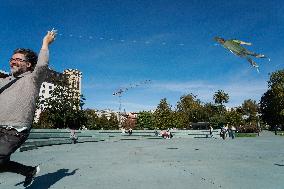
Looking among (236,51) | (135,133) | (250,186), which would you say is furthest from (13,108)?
(135,133)

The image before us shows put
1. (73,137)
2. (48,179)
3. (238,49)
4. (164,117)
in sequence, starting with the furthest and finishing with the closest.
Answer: (164,117) → (73,137) → (48,179) → (238,49)

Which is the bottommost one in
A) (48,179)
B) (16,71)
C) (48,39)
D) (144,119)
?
(48,179)

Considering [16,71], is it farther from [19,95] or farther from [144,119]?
[144,119]

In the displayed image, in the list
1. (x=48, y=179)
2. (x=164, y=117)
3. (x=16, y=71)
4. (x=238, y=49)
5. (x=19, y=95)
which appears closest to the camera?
(x=19, y=95)

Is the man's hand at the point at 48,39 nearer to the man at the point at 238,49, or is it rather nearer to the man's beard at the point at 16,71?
the man's beard at the point at 16,71

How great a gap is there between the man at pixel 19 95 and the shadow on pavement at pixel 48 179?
2062 mm

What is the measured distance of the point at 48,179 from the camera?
22.1 feet

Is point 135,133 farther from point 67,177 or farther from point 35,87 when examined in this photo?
point 35,87

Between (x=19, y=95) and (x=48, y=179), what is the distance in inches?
142

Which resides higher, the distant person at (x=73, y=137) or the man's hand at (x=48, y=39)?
the man's hand at (x=48, y=39)

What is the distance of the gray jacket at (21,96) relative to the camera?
3553mm

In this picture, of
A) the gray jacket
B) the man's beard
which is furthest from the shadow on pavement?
the man's beard

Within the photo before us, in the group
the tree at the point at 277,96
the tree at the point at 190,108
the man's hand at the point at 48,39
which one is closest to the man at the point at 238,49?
the man's hand at the point at 48,39

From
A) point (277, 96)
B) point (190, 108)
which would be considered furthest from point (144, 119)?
point (277, 96)
